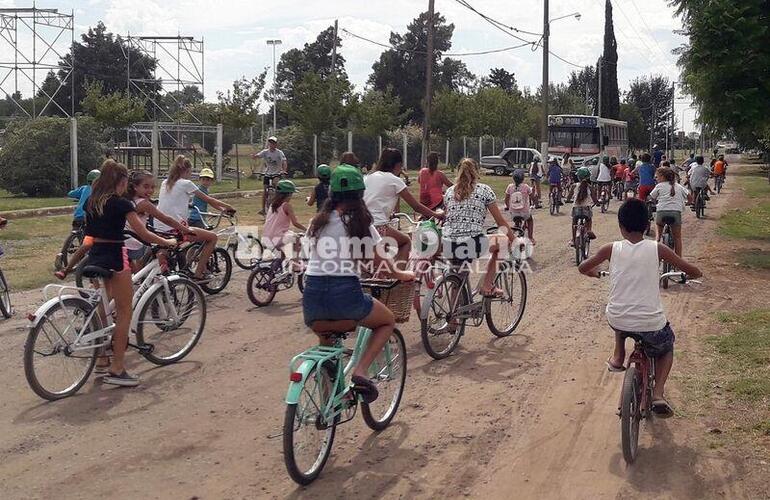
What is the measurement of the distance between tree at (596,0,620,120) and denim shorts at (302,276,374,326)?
73978mm

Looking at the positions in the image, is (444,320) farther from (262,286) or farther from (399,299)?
(262,286)

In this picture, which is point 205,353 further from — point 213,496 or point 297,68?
point 297,68

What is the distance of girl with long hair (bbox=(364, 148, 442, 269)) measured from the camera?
8922 millimetres

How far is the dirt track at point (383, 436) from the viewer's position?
17.6 ft

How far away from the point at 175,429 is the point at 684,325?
647 cm

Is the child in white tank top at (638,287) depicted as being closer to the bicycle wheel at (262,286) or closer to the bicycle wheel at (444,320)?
the bicycle wheel at (444,320)

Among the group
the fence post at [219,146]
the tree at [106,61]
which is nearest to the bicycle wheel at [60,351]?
the fence post at [219,146]

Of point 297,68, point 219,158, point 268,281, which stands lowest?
point 268,281

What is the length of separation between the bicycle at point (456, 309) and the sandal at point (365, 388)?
98.0 inches

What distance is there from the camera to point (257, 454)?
5.85 meters

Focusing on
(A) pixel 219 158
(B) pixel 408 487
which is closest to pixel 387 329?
(B) pixel 408 487

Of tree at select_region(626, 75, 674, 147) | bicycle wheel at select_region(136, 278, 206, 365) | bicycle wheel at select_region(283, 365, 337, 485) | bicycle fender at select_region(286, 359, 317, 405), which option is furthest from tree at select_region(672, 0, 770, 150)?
tree at select_region(626, 75, 674, 147)

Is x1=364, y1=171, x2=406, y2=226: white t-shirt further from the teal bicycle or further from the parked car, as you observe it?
the parked car

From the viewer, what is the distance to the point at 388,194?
30.0ft
